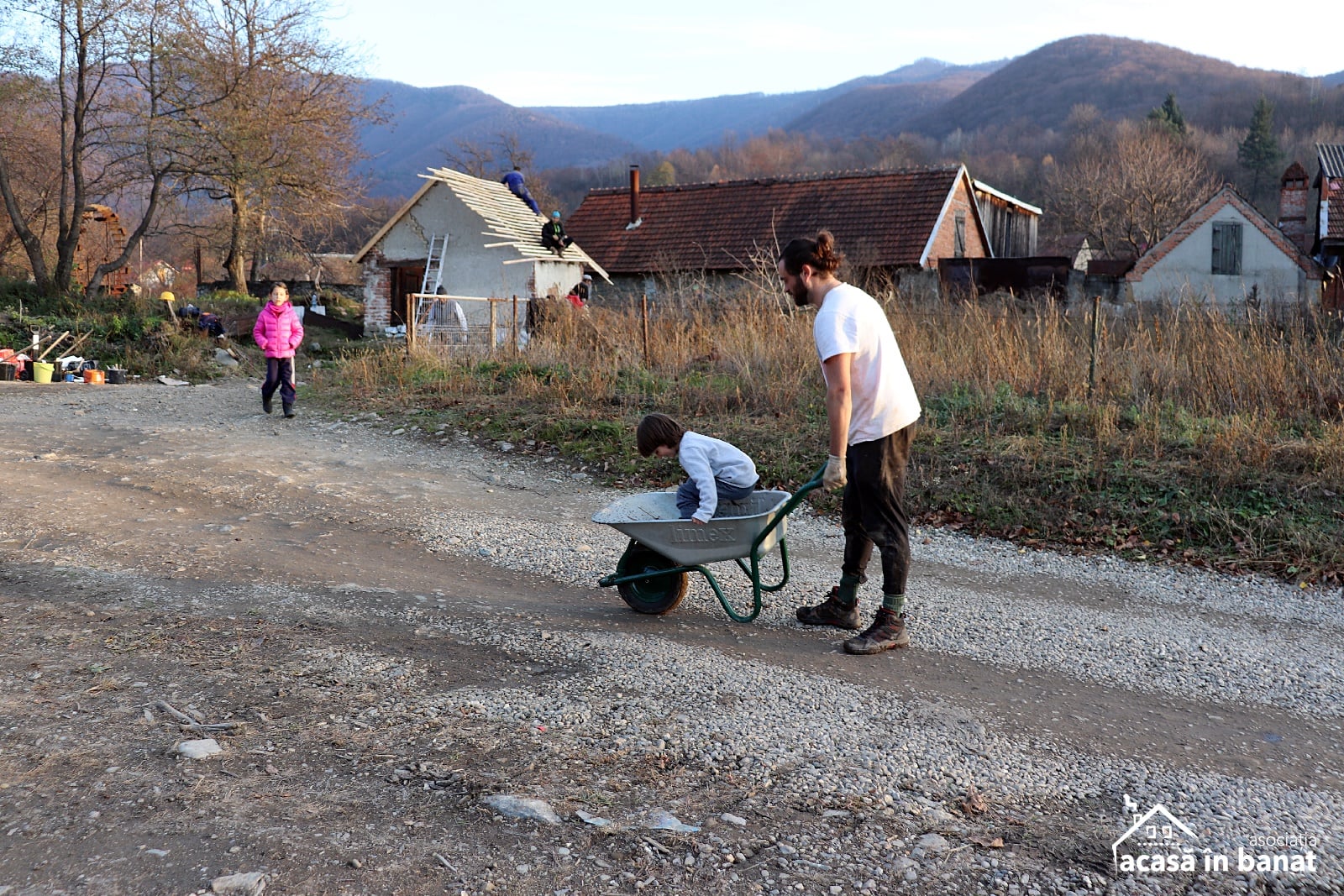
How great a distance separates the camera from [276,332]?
11.7m

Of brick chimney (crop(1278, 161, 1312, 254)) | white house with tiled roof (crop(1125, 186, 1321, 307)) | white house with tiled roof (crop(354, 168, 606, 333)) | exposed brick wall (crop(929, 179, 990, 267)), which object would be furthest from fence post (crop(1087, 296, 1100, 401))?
brick chimney (crop(1278, 161, 1312, 254))

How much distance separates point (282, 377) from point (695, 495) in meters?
8.57

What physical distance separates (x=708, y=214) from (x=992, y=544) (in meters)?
26.3

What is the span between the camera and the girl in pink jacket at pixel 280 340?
1173cm

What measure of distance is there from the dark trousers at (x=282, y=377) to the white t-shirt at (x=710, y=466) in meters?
8.36

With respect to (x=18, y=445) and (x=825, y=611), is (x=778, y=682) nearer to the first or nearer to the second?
(x=825, y=611)

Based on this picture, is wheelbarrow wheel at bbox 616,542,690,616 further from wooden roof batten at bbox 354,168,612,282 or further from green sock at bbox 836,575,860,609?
wooden roof batten at bbox 354,168,612,282

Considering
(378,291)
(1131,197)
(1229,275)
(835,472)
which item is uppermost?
(1131,197)

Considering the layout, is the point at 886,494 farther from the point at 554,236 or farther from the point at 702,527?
the point at 554,236

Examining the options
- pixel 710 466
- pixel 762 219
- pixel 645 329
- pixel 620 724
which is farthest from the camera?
pixel 762 219

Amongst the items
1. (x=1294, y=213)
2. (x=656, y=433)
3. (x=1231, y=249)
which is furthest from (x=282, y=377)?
(x=1294, y=213)

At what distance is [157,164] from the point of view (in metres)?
24.2

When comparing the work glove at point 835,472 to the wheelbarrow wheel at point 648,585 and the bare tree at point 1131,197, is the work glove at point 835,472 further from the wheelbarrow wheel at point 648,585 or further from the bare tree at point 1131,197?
the bare tree at point 1131,197

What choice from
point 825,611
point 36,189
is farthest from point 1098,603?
point 36,189
